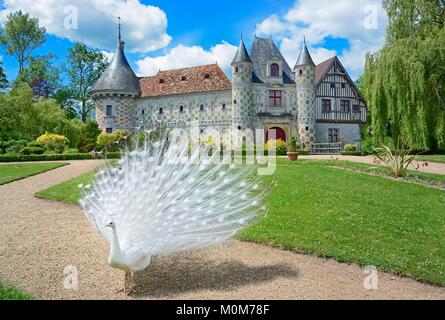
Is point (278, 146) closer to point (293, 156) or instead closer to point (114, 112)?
point (293, 156)

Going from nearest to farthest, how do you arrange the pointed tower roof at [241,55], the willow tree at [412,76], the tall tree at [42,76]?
the willow tree at [412,76] → the pointed tower roof at [241,55] → the tall tree at [42,76]

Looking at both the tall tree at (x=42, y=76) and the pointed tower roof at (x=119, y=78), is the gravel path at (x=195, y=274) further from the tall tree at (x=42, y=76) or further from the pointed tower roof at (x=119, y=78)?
the tall tree at (x=42, y=76)

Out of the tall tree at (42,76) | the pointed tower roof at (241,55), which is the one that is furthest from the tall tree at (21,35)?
the pointed tower roof at (241,55)

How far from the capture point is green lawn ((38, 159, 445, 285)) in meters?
6.89

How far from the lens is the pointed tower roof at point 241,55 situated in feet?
113

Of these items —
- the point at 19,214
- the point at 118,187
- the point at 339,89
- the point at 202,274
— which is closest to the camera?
the point at 118,187

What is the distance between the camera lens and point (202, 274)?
606 cm

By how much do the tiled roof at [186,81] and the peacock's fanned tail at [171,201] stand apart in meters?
31.1

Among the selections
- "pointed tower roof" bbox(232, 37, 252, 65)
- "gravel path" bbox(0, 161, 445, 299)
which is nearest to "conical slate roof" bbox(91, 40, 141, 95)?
"pointed tower roof" bbox(232, 37, 252, 65)

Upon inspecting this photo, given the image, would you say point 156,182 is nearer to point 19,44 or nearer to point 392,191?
point 392,191

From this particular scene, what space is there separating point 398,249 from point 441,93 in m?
14.3

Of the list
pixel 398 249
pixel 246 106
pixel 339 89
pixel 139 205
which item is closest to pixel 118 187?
pixel 139 205

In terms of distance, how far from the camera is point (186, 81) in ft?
127

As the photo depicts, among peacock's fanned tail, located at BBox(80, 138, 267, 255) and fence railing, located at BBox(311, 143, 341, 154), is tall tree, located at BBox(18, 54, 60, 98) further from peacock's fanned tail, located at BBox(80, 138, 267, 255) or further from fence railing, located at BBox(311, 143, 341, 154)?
peacock's fanned tail, located at BBox(80, 138, 267, 255)
